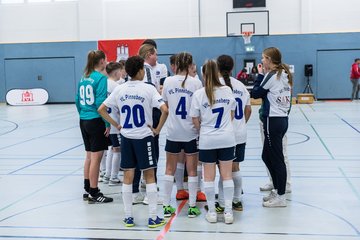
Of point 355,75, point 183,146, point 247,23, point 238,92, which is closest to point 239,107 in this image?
point 238,92

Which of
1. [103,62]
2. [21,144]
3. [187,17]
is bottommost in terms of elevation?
[21,144]

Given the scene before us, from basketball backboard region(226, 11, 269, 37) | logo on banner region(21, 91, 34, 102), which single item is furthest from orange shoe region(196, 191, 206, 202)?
logo on banner region(21, 91, 34, 102)

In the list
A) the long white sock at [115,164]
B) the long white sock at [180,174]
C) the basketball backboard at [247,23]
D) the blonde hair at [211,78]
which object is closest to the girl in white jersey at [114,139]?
the long white sock at [115,164]

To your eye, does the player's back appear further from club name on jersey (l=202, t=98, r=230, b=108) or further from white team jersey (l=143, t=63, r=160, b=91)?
white team jersey (l=143, t=63, r=160, b=91)

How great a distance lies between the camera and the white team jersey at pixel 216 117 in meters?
4.77

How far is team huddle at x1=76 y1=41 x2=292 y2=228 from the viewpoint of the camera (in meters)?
4.80

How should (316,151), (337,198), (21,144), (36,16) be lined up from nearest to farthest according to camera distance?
(337,198)
(316,151)
(21,144)
(36,16)

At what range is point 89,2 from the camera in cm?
2372

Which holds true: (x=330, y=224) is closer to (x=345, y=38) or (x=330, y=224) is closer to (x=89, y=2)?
(x=345, y=38)

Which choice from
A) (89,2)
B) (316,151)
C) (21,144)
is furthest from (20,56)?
(316,151)

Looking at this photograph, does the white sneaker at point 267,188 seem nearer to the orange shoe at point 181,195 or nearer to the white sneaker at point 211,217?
the orange shoe at point 181,195

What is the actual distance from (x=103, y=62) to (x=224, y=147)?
201 centimetres

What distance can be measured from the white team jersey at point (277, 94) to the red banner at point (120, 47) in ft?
60.2

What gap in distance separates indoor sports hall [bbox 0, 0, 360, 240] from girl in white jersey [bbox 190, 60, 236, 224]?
47cm
